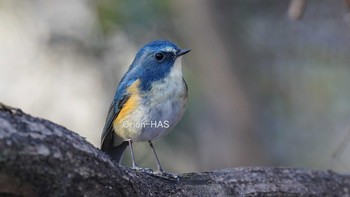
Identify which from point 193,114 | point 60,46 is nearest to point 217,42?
point 193,114

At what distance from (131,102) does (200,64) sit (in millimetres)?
2111

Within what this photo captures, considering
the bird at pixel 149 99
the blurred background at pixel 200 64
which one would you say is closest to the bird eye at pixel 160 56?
the bird at pixel 149 99

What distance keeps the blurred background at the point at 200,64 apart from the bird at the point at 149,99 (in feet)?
4.03

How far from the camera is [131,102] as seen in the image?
4.05m

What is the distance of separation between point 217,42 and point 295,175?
222 cm

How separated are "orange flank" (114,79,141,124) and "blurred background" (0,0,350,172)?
4.25ft

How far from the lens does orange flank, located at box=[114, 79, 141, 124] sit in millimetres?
4026

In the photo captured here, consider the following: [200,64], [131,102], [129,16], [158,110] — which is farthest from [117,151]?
[200,64]

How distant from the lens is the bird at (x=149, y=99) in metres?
3.97

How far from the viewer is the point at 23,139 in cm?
243

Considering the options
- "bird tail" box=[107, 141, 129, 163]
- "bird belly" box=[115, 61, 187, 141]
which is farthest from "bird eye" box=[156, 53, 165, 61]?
"bird tail" box=[107, 141, 129, 163]

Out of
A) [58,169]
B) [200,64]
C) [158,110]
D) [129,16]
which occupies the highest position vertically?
[129,16]

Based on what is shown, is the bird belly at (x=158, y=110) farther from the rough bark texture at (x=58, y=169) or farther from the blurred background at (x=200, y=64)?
the blurred background at (x=200, y=64)

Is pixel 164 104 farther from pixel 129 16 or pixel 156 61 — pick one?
pixel 129 16
